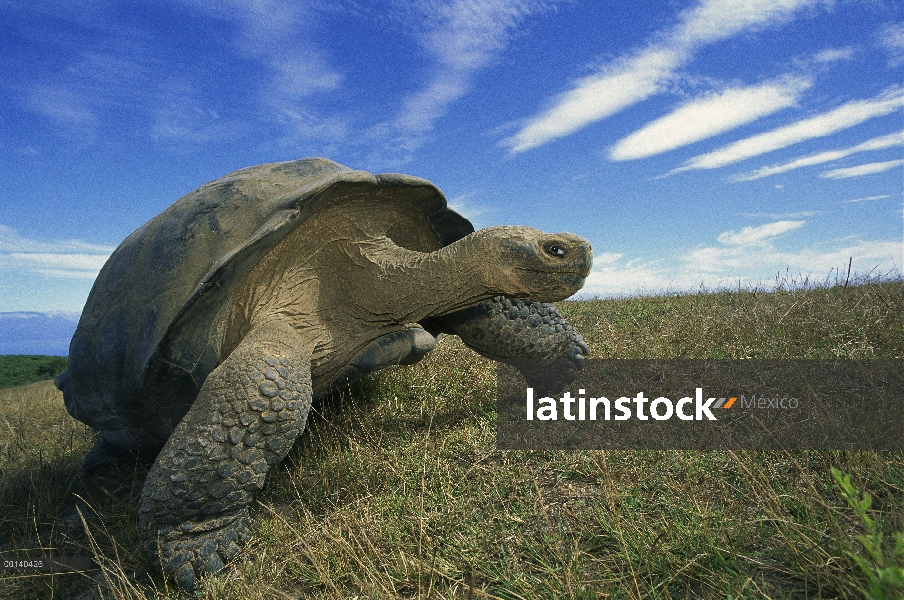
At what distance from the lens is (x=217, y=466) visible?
118 inches

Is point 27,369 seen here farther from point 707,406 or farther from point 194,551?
point 707,406

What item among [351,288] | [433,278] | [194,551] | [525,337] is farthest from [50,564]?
[525,337]

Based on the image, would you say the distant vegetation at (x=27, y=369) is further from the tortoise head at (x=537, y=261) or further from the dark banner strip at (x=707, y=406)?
the tortoise head at (x=537, y=261)

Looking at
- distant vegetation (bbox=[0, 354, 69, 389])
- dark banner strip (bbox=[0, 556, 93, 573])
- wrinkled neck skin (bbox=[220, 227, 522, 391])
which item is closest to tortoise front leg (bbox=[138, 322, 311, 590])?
wrinkled neck skin (bbox=[220, 227, 522, 391])

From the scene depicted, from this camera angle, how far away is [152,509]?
302cm

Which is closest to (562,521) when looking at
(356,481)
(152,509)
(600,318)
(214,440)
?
(356,481)

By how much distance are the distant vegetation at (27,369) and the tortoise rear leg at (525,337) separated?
16.7 m

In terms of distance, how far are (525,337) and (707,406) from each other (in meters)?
1.44

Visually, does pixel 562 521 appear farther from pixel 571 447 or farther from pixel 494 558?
pixel 571 447

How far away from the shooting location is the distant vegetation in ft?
56.7

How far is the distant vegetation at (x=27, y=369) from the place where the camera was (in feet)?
56.7

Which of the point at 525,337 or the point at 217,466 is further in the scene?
the point at 525,337

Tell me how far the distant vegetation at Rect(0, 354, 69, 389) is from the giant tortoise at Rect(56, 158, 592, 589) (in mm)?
15627

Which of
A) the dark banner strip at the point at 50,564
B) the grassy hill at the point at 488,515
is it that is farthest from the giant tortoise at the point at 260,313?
the dark banner strip at the point at 50,564
